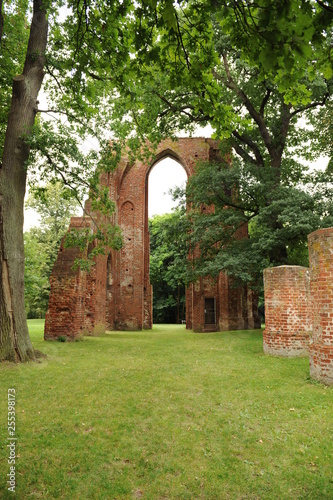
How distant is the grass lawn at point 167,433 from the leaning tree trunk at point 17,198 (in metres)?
0.66

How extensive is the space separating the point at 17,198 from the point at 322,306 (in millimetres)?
6509

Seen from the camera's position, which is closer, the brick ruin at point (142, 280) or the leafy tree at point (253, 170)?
the leafy tree at point (253, 170)

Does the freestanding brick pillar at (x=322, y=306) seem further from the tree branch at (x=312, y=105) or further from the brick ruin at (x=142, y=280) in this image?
the brick ruin at (x=142, y=280)

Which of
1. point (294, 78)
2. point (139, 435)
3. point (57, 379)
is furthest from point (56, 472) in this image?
point (294, 78)

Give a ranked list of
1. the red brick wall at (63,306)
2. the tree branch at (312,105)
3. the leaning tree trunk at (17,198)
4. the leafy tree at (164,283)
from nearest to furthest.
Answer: the leaning tree trunk at (17,198) → the red brick wall at (63,306) → the tree branch at (312,105) → the leafy tree at (164,283)

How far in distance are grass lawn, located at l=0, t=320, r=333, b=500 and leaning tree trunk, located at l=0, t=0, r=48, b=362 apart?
2.18ft

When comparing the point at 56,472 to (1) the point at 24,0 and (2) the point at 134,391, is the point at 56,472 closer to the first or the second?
(2) the point at 134,391

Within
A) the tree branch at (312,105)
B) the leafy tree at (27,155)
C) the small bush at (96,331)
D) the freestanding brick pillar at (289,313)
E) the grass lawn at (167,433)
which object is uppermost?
the tree branch at (312,105)

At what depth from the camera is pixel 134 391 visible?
5422mm

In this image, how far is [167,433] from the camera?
3.92 metres

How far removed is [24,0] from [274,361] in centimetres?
1172

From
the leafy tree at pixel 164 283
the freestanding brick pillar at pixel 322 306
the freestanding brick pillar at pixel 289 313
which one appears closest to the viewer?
the freestanding brick pillar at pixel 322 306

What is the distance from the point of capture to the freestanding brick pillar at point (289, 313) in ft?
27.8

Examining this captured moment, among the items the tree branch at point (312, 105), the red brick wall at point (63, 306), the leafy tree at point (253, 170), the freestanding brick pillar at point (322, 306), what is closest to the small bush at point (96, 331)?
the red brick wall at point (63, 306)
